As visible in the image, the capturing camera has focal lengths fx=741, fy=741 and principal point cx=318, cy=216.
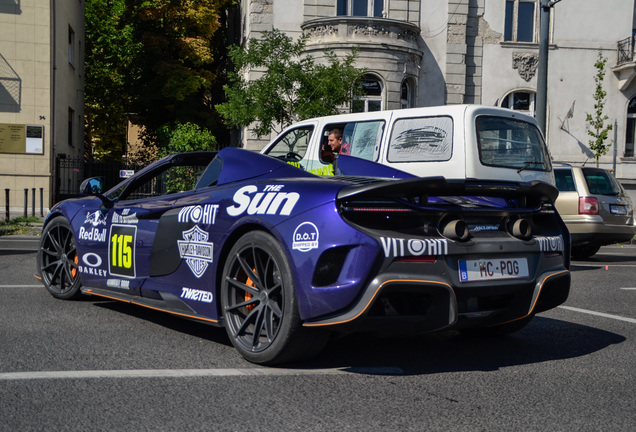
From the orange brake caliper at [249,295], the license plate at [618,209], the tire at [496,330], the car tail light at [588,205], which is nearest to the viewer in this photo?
the orange brake caliper at [249,295]

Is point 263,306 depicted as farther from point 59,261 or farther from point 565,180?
point 565,180

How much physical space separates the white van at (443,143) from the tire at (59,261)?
10.3 feet

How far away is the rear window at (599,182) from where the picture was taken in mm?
12137

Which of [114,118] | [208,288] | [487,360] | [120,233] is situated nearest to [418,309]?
[487,360]

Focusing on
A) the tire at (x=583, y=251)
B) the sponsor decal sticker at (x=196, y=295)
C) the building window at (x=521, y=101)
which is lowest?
the tire at (x=583, y=251)

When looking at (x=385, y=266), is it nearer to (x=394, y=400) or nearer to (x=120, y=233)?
(x=394, y=400)

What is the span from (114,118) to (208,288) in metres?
36.5

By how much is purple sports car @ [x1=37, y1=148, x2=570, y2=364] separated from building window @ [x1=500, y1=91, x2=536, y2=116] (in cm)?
2376

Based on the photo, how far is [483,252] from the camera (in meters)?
4.15

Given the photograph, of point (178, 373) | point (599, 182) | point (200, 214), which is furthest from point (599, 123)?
point (178, 373)

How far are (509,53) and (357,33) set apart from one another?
6562mm

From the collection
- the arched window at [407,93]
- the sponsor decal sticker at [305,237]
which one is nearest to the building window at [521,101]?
the arched window at [407,93]

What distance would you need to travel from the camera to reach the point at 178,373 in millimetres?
4043

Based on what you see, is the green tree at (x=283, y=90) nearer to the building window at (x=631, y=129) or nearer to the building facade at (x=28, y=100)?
the building facade at (x=28, y=100)
